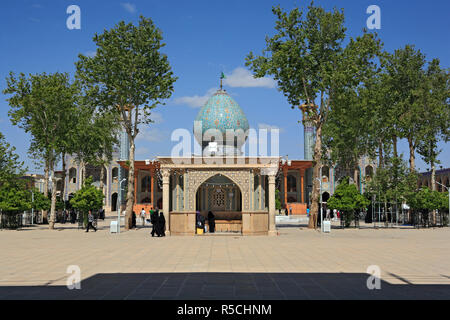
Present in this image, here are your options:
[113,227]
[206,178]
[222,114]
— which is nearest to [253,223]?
[206,178]

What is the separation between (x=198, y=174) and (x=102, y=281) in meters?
13.9

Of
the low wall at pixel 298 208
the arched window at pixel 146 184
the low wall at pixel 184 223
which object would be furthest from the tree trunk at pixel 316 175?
the arched window at pixel 146 184

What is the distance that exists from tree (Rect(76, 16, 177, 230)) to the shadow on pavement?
18.4 meters

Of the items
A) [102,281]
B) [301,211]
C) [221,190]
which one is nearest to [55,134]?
[221,190]

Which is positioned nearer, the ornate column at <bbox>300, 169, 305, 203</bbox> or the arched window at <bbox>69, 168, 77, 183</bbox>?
the ornate column at <bbox>300, 169, 305, 203</bbox>

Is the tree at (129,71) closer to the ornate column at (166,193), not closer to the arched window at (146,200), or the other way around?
the ornate column at (166,193)

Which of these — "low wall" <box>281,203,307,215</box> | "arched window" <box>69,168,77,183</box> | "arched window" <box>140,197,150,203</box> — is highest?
"arched window" <box>69,168,77,183</box>

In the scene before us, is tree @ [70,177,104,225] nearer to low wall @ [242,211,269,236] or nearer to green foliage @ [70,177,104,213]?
green foliage @ [70,177,104,213]

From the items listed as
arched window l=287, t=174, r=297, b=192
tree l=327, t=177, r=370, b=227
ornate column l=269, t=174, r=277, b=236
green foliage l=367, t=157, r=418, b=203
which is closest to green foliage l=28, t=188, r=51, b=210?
ornate column l=269, t=174, r=277, b=236

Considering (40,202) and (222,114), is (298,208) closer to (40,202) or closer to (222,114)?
(222,114)

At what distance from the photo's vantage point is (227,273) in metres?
9.73

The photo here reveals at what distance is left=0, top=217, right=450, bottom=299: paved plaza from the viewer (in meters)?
7.57

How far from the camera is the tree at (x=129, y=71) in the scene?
26.7 metres
